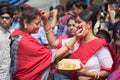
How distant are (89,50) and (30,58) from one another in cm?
51

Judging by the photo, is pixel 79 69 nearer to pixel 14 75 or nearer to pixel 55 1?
pixel 14 75

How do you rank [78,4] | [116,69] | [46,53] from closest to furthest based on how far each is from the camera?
[116,69]
[46,53]
[78,4]

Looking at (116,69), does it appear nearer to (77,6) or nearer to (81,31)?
(81,31)

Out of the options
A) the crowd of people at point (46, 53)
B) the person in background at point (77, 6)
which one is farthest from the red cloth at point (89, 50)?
the person in background at point (77, 6)

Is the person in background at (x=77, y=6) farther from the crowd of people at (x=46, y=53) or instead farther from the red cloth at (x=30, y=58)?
the red cloth at (x=30, y=58)

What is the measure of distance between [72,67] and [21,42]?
21.0 inches

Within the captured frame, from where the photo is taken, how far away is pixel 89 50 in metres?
3.04

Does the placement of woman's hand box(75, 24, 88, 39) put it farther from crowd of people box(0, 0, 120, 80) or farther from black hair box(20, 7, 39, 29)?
black hair box(20, 7, 39, 29)

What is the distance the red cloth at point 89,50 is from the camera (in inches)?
118

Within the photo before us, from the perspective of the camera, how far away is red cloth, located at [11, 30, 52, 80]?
3.04m

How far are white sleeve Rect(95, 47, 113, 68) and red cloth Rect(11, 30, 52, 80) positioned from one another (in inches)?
17.2

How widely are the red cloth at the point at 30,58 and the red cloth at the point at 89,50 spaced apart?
0.26m

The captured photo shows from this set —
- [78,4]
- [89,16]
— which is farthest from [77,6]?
[89,16]

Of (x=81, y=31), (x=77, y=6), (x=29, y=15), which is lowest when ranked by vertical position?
(x=77, y=6)
